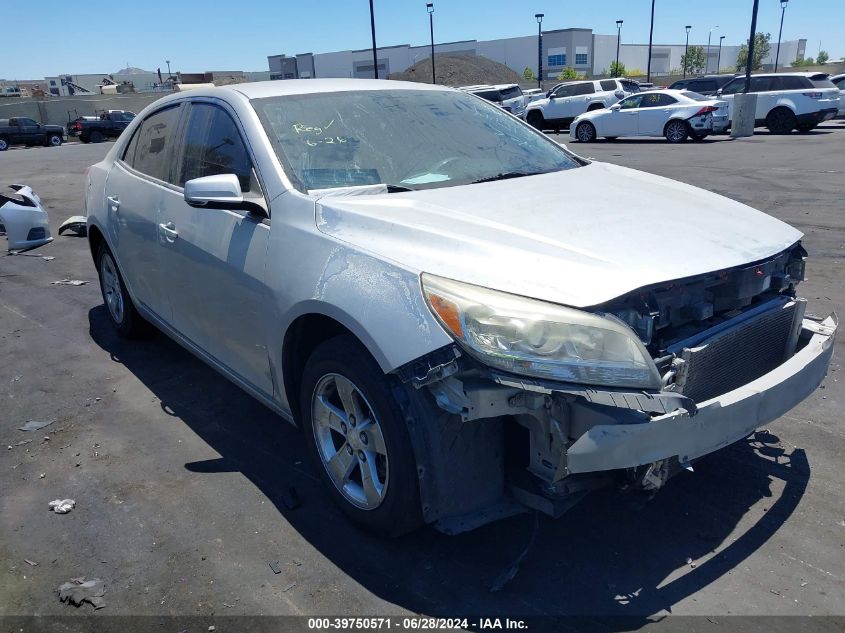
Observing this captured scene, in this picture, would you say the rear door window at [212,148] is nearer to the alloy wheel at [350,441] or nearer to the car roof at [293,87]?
the car roof at [293,87]

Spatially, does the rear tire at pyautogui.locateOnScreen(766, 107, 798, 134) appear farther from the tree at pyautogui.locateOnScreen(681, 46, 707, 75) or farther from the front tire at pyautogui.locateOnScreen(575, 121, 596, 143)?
the tree at pyautogui.locateOnScreen(681, 46, 707, 75)

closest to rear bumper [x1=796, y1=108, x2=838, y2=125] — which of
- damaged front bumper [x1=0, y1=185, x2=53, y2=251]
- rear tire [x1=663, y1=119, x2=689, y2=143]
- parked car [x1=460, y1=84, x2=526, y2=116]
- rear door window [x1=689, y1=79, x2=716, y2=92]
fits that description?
rear tire [x1=663, y1=119, x2=689, y2=143]

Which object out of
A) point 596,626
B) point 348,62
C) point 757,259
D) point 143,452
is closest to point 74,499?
point 143,452

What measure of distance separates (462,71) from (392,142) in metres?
83.8

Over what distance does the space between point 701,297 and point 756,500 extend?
1082mm

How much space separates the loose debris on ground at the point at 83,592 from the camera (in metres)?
2.75

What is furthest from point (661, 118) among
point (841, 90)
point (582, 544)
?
point (582, 544)

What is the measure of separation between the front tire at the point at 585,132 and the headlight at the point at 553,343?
71.7 ft

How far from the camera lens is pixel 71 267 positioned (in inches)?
327

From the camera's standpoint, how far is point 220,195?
10.6 feet

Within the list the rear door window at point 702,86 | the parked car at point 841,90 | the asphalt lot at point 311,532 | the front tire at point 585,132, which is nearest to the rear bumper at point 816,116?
the parked car at point 841,90

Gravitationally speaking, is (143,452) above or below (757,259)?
below

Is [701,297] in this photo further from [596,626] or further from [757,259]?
[596,626]

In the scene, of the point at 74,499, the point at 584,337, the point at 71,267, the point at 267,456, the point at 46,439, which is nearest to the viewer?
the point at 584,337
